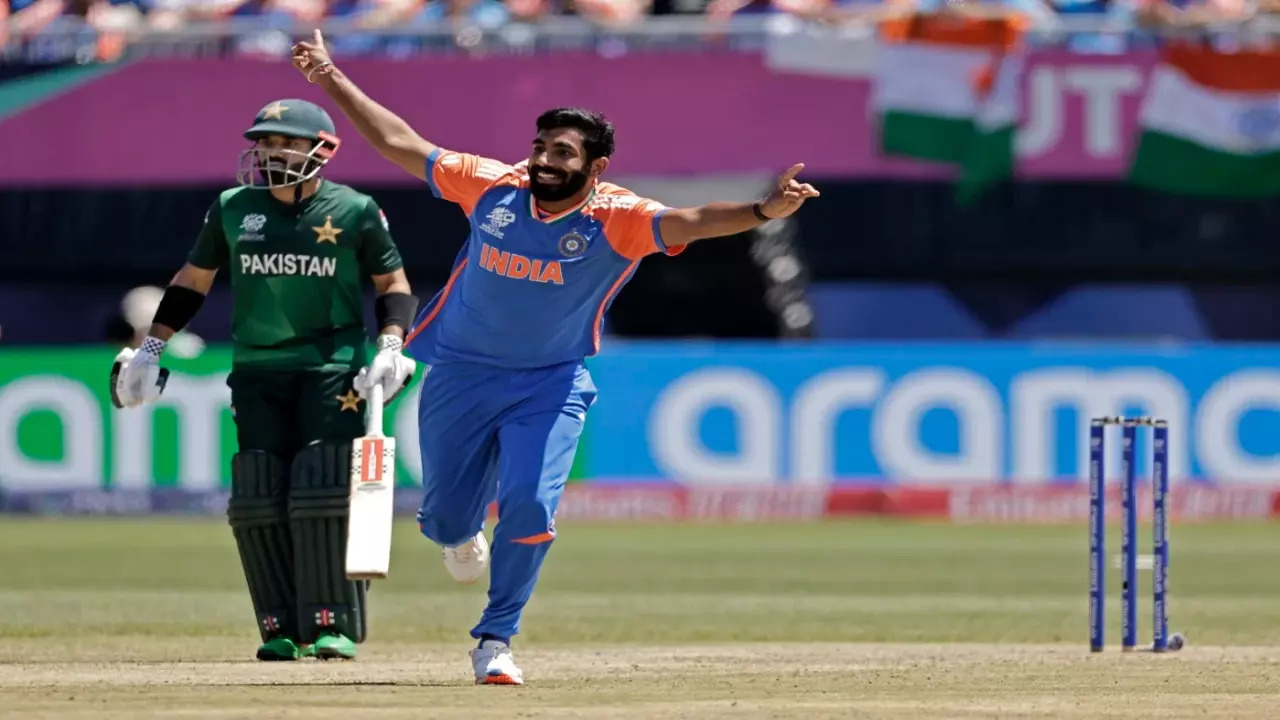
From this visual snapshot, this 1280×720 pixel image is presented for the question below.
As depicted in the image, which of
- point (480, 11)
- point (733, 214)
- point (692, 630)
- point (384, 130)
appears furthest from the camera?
point (480, 11)

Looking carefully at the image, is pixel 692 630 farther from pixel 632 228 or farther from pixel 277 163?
pixel 632 228

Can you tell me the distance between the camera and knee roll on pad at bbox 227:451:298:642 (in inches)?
361

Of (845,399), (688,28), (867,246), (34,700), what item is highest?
(688,28)

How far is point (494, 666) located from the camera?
777 centimetres

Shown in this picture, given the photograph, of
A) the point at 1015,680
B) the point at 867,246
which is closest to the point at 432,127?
the point at 867,246

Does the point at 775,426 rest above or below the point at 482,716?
above

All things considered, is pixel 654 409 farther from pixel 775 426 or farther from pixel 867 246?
pixel 867 246

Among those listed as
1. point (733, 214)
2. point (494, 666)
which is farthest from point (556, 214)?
point (494, 666)

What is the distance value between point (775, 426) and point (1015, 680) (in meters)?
11.1

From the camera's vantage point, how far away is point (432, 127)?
20844 mm

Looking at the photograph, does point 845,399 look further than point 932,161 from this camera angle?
No

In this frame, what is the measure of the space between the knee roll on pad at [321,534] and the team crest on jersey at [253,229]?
0.85m

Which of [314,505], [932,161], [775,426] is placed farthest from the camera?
[932,161]

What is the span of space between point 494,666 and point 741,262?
14.0m
